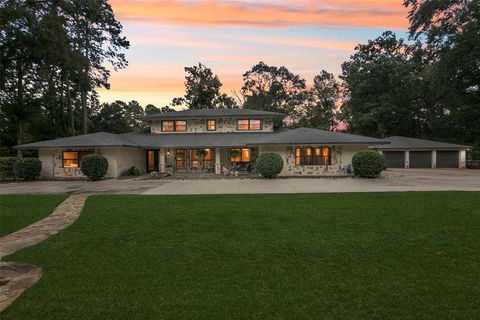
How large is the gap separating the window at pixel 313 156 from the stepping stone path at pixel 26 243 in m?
15.4

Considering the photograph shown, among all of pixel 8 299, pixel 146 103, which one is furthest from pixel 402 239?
pixel 146 103

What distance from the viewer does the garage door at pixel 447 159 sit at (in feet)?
106

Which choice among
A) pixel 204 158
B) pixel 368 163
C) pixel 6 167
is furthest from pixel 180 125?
pixel 368 163

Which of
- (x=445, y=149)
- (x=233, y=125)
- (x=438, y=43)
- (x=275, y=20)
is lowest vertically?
(x=445, y=149)

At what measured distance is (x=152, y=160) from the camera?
90.6 feet

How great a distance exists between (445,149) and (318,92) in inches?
891

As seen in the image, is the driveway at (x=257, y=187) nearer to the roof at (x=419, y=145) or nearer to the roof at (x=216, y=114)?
the roof at (x=216, y=114)

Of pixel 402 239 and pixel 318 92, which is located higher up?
pixel 318 92

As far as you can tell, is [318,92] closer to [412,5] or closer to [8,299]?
[412,5]

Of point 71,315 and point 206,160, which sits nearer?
point 71,315

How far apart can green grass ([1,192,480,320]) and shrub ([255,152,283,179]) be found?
1084 cm

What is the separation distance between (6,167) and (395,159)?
36.9m

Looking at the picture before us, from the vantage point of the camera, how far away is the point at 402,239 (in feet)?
21.4

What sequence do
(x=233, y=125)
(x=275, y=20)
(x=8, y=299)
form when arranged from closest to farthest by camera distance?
(x=8, y=299) < (x=275, y=20) < (x=233, y=125)
